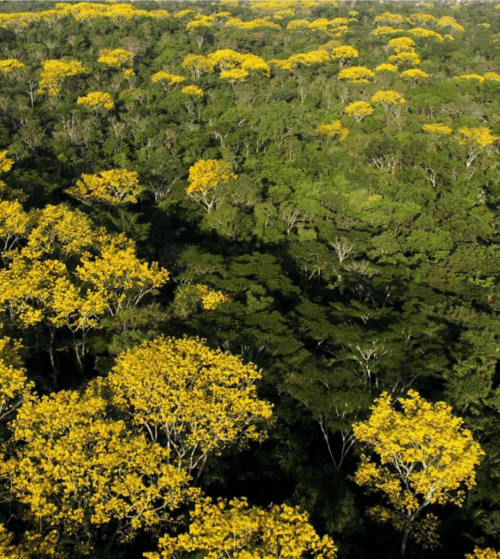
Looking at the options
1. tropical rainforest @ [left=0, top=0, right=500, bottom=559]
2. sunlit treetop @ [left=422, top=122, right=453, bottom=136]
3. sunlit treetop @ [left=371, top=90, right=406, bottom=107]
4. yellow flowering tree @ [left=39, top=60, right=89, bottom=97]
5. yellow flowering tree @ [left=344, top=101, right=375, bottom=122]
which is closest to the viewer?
tropical rainforest @ [left=0, top=0, right=500, bottom=559]

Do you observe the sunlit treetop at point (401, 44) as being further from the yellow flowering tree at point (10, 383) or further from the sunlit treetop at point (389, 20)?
the yellow flowering tree at point (10, 383)

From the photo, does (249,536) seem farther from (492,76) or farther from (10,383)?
(492,76)

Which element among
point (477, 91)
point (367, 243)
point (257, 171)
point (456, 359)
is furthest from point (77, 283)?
point (477, 91)

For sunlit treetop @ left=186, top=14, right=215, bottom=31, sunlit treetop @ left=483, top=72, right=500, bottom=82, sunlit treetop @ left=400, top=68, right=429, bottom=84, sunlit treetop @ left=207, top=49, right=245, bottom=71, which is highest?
sunlit treetop @ left=186, top=14, right=215, bottom=31

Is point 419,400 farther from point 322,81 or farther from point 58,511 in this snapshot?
point 322,81

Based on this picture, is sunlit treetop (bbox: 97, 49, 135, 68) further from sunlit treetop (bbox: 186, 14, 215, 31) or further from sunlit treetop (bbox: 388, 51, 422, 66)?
sunlit treetop (bbox: 388, 51, 422, 66)

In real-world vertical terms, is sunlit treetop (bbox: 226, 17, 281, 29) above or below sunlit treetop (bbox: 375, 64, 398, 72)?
above

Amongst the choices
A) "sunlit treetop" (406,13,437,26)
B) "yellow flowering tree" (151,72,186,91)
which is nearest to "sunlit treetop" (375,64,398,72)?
"yellow flowering tree" (151,72,186,91)

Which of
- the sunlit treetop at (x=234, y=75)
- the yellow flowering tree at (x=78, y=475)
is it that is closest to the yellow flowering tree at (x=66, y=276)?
the yellow flowering tree at (x=78, y=475)

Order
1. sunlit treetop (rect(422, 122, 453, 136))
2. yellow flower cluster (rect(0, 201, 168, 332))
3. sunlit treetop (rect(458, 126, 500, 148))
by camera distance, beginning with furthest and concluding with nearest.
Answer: sunlit treetop (rect(422, 122, 453, 136)) → sunlit treetop (rect(458, 126, 500, 148)) → yellow flower cluster (rect(0, 201, 168, 332))
